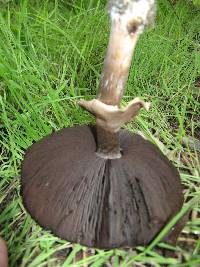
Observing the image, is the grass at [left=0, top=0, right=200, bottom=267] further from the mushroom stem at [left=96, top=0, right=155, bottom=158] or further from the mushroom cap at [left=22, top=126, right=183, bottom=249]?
the mushroom stem at [left=96, top=0, right=155, bottom=158]

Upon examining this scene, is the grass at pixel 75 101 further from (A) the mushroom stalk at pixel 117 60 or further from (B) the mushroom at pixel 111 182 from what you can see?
(A) the mushroom stalk at pixel 117 60

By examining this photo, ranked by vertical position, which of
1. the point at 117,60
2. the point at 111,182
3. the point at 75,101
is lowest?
the point at 75,101

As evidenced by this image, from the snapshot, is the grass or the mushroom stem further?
the grass

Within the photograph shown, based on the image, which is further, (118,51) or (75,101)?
(75,101)

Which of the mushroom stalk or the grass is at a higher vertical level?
the mushroom stalk

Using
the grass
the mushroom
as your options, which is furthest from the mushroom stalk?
the grass

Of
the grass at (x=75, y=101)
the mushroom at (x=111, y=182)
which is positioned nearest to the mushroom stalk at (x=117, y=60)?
the mushroom at (x=111, y=182)

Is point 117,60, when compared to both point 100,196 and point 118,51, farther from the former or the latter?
point 100,196

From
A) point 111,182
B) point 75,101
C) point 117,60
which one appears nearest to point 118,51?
point 117,60
